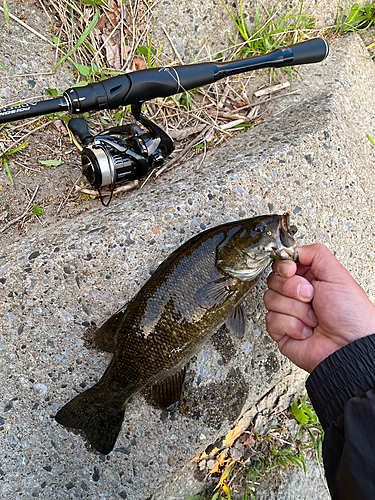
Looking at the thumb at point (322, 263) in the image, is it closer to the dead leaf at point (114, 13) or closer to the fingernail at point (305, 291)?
the fingernail at point (305, 291)

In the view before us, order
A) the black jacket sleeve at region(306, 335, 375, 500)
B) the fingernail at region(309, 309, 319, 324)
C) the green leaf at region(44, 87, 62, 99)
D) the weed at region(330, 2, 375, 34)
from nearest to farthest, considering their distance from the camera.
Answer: the black jacket sleeve at region(306, 335, 375, 500) → the fingernail at region(309, 309, 319, 324) → the green leaf at region(44, 87, 62, 99) → the weed at region(330, 2, 375, 34)

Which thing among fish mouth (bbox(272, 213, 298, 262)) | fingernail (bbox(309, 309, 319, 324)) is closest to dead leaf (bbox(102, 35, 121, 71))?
fish mouth (bbox(272, 213, 298, 262))

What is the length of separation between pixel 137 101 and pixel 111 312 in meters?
1.54

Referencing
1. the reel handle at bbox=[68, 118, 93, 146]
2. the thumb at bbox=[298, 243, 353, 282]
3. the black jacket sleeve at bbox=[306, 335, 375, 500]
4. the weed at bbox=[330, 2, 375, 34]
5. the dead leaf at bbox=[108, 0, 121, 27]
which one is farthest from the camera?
the weed at bbox=[330, 2, 375, 34]

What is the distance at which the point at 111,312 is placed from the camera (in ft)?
8.85

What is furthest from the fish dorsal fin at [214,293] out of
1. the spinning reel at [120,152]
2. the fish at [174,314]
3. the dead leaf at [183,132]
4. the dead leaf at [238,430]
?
the dead leaf at [183,132]

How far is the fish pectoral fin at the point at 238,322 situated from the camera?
Result: 2.64 metres

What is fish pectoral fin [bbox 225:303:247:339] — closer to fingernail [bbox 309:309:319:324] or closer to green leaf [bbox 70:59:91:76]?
fingernail [bbox 309:309:319:324]

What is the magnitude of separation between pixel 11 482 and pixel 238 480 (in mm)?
1791

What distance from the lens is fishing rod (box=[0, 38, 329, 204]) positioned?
2.60 metres

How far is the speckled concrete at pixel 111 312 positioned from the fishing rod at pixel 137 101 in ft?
1.04

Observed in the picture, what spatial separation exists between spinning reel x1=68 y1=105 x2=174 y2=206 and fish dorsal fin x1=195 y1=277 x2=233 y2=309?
1.11 metres

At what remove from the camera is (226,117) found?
3.55 m

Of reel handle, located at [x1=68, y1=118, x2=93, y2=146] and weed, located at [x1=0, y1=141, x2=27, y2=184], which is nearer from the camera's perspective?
reel handle, located at [x1=68, y1=118, x2=93, y2=146]
